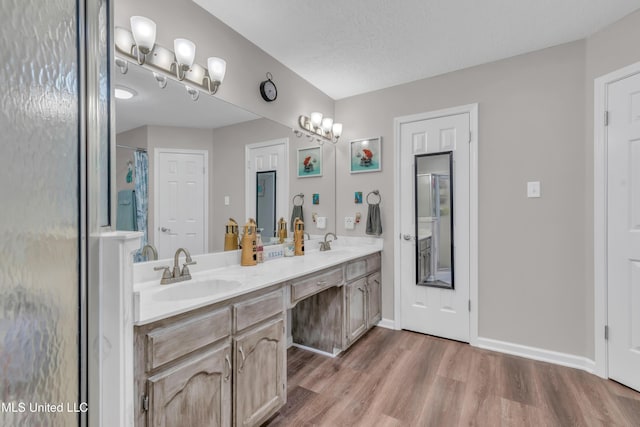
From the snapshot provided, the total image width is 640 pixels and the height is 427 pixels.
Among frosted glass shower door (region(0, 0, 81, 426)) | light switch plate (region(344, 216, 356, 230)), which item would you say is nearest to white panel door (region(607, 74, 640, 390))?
light switch plate (region(344, 216, 356, 230))

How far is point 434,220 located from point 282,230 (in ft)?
4.50

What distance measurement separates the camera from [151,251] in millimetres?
1582

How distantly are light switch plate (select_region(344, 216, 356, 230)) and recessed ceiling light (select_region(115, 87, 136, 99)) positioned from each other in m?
2.12

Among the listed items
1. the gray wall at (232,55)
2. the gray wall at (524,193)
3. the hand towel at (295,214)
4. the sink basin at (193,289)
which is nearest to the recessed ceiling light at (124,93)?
the gray wall at (232,55)

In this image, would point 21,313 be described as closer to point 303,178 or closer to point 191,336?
point 191,336

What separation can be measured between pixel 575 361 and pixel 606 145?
5.08ft

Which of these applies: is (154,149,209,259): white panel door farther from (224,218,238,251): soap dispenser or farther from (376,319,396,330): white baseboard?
(376,319,396,330): white baseboard

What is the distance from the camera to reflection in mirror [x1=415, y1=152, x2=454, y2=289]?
262 centimetres

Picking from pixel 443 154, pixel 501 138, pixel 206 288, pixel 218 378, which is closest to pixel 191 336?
pixel 218 378

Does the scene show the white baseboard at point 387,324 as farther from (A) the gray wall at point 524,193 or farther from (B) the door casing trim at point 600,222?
(B) the door casing trim at point 600,222

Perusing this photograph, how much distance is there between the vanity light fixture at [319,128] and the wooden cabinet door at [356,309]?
1.42 m

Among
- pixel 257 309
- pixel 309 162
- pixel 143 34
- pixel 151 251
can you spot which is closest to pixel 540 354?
pixel 257 309

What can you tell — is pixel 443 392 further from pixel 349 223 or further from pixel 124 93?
pixel 124 93

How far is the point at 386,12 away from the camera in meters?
1.84
